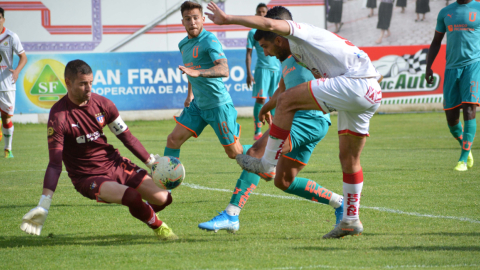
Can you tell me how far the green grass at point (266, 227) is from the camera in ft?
11.9

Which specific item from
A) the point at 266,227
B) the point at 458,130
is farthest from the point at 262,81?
the point at 266,227

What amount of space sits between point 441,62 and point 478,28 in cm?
1187

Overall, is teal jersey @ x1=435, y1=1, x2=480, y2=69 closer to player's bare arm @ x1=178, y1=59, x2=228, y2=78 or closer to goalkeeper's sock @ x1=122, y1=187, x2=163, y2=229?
player's bare arm @ x1=178, y1=59, x2=228, y2=78

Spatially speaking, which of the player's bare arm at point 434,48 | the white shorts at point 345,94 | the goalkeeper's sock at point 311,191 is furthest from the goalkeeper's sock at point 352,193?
the player's bare arm at point 434,48

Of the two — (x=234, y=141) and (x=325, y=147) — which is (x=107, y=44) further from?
(x=234, y=141)

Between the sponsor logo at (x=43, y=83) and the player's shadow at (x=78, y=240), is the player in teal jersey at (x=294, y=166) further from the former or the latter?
the sponsor logo at (x=43, y=83)

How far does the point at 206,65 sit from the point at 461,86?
3.98 meters

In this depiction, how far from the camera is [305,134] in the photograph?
15.3 feet

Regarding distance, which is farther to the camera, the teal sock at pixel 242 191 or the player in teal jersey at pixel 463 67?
the player in teal jersey at pixel 463 67

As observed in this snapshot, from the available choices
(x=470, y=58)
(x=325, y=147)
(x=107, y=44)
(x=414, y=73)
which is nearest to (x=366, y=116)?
(x=470, y=58)

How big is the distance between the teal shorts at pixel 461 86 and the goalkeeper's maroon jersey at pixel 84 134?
5.30 metres

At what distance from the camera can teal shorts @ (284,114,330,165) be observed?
4.64 metres

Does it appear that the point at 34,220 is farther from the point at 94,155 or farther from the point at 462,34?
the point at 462,34

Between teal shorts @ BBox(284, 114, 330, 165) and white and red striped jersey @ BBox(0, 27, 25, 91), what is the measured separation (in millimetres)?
7520
